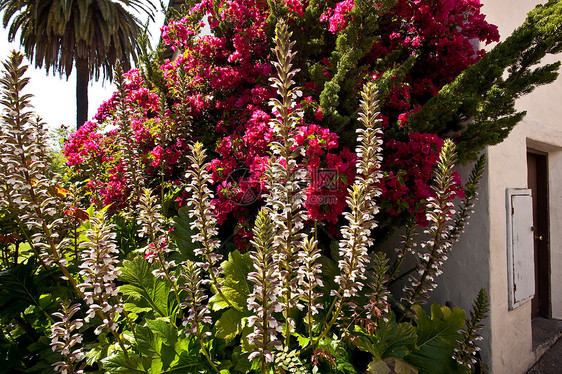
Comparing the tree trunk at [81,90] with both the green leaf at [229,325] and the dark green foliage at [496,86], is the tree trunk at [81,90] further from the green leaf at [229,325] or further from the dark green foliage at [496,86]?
the dark green foliage at [496,86]

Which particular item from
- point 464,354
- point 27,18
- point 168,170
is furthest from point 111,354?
point 27,18

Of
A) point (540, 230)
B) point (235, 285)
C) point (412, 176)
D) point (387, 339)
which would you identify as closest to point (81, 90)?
point (235, 285)

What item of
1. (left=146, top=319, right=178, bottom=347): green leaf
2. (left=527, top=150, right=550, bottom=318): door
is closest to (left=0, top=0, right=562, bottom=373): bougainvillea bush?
(left=146, top=319, right=178, bottom=347): green leaf

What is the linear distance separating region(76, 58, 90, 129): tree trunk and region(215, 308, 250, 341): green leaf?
1215 centimetres

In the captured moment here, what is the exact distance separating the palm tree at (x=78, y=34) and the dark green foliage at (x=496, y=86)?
11.7 metres

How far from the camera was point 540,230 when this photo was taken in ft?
16.5

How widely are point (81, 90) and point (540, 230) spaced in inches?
540

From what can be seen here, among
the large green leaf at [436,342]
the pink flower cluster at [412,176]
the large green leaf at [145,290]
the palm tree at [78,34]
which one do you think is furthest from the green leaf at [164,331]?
the palm tree at [78,34]

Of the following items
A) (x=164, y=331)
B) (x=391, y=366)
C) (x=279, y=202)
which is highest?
(x=279, y=202)

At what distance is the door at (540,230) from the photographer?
4977 mm

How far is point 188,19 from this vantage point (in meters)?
4.15

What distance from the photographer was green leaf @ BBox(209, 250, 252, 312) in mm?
2318

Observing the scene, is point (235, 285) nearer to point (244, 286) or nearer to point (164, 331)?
point (244, 286)

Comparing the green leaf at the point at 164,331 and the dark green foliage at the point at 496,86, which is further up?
the dark green foliage at the point at 496,86
